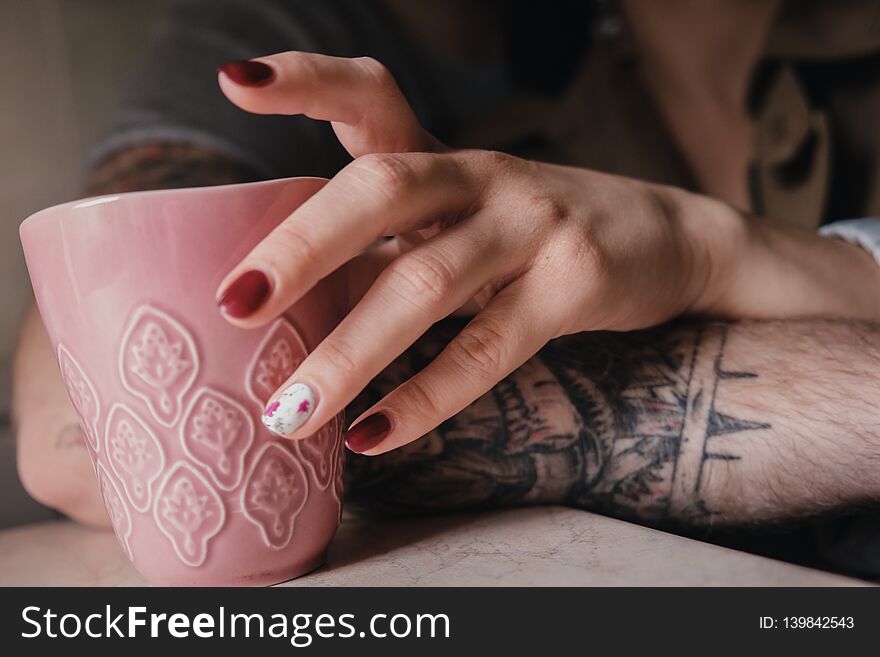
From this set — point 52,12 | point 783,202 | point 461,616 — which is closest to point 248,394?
point 461,616

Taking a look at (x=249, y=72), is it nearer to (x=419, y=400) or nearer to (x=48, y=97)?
(x=419, y=400)

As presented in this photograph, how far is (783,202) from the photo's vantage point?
47.2 inches

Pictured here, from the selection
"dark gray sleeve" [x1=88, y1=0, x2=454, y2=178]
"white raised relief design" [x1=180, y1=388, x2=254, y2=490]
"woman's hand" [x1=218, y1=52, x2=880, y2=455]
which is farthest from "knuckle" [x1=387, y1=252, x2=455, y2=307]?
"dark gray sleeve" [x1=88, y1=0, x2=454, y2=178]

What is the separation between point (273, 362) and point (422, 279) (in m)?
0.10

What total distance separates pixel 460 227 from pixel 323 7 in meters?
1.14

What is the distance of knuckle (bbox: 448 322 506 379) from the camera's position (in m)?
0.47

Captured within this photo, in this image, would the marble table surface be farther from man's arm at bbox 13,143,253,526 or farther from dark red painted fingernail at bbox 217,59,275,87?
dark red painted fingernail at bbox 217,59,275,87

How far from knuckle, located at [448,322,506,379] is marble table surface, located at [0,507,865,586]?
11 centimetres

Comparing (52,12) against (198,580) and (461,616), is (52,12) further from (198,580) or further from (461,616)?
(461,616)

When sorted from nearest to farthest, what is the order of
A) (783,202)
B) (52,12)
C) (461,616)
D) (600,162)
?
(461,616) → (783,202) → (600,162) → (52,12)

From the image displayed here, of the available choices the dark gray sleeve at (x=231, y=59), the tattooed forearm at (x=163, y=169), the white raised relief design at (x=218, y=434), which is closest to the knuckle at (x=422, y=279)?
the white raised relief design at (x=218, y=434)

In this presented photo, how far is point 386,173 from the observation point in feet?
1.44

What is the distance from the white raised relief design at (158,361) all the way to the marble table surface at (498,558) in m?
0.13

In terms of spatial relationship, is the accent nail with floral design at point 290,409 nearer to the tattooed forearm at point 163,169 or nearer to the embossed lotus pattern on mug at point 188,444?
the embossed lotus pattern on mug at point 188,444
